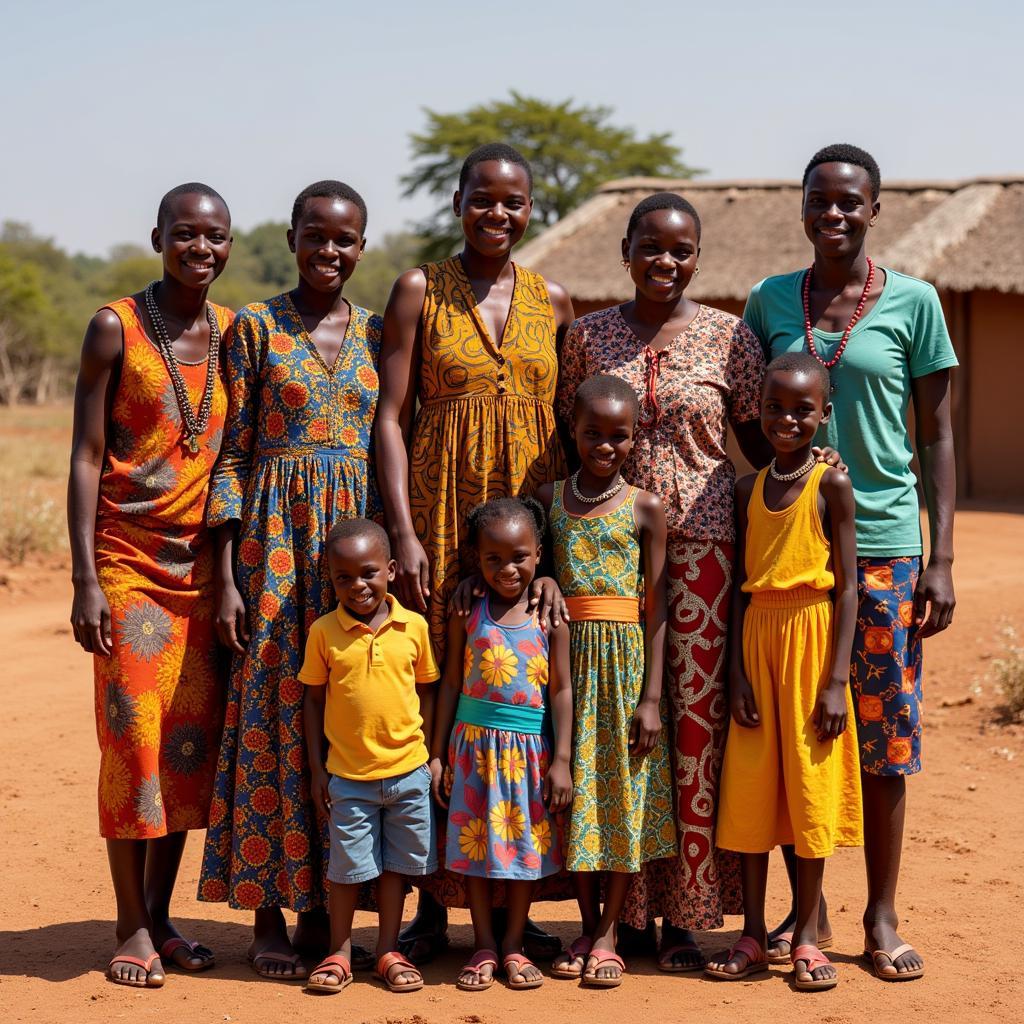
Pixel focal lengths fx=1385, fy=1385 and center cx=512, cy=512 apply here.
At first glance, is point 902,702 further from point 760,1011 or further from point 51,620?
point 51,620

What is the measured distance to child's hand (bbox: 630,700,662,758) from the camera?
11.8 feet

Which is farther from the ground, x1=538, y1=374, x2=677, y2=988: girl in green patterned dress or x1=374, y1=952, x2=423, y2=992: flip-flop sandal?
x1=538, y1=374, x2=677, y2=988: girl in green patterned dress

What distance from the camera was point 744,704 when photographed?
11.8ft

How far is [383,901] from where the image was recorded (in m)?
3.63

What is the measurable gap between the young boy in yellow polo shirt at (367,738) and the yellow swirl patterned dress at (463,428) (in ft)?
0.56

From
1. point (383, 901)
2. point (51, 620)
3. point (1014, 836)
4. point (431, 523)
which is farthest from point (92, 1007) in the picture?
point (51, 620)

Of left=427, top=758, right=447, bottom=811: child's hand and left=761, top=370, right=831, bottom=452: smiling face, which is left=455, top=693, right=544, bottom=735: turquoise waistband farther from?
left=761, top=370, right=831, bottom=452: smiling face

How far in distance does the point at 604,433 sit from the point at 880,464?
75 cm

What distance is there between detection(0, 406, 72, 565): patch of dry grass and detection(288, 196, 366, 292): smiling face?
7.63 m

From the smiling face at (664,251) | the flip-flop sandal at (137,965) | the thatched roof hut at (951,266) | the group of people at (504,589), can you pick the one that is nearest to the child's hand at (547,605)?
the group of people at (504,589)

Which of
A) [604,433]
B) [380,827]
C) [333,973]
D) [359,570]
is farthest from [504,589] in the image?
[333,973]

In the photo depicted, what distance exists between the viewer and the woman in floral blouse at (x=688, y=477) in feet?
11.9

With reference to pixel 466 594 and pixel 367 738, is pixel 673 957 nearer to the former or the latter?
pixel 367 738

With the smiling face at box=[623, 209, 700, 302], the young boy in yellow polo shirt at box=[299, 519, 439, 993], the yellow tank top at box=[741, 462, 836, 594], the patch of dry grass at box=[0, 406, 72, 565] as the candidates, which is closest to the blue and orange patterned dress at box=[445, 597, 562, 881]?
the young boy in yellow polo shirt at box=[299, 519, 439, 993]
